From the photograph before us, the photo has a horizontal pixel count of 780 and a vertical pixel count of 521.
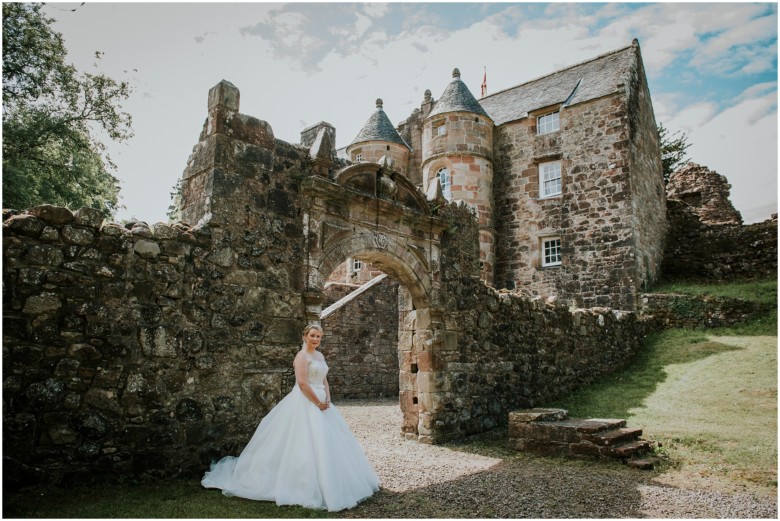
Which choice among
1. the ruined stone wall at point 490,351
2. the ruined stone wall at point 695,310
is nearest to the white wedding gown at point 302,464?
the ruined stone wall at point 490,351

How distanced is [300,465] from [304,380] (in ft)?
2.76

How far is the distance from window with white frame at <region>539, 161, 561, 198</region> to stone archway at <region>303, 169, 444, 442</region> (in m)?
10.4

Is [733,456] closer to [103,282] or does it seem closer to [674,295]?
[103,282]

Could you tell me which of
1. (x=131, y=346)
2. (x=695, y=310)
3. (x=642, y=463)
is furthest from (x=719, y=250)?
(x=131, y=346)

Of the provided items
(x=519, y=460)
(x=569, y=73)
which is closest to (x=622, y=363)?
(x=519, y=460)

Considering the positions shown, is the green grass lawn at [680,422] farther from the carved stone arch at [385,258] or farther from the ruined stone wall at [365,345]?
the ruined stone wall at [365,345]

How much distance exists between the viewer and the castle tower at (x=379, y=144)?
20688mm

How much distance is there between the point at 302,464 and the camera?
523cm

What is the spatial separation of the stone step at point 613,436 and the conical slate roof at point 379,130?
15.2 meters

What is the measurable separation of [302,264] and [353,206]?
1355 millimetres

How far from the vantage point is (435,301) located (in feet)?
30.5

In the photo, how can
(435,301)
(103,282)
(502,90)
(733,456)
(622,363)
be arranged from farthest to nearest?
(502,90) < (622,363) < (435,301) < (733,456) < (103,282)

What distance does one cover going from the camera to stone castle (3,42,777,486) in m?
5.11

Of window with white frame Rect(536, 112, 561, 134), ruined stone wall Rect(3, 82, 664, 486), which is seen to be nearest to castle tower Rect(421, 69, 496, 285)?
window with white frame Rect(536, 112, 561, 134)
